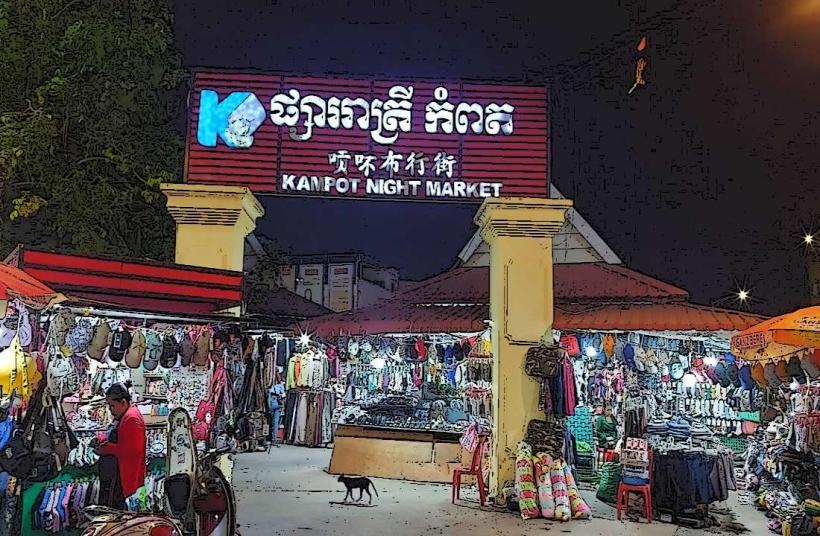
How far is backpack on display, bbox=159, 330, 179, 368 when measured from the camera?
6617mm

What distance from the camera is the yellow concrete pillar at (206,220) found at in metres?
8.68

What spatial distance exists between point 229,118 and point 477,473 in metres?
5.35

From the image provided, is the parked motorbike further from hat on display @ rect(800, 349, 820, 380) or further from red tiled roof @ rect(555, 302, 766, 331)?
red tiled roof @ rect(555, 302, 766, 331)

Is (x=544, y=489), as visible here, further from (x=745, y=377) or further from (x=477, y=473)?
(x=745, y=377)

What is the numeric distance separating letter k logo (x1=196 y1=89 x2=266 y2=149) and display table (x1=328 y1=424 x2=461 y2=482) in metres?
5.47

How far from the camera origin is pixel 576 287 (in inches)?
521

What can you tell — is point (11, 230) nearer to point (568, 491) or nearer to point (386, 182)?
point (386, 182)

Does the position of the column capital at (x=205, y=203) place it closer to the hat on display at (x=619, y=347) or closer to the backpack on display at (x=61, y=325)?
the backpack on display at (x=61, y=325)

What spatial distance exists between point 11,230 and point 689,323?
33.5 feet

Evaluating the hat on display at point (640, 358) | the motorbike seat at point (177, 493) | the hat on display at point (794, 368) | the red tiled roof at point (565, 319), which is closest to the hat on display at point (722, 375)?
the red tiled roof at point (565, 319)

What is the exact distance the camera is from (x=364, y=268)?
27.1 meters

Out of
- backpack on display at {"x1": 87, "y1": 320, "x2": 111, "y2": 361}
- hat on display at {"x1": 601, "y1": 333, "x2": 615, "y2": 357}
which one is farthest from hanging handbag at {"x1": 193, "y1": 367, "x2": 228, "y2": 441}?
hat on display at {"x1": 601, "y1": 333, "x2": 615, "y2": 357}

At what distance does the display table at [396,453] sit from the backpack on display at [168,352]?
6042 millimetres

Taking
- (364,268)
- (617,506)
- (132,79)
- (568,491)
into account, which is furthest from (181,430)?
(364,268)
